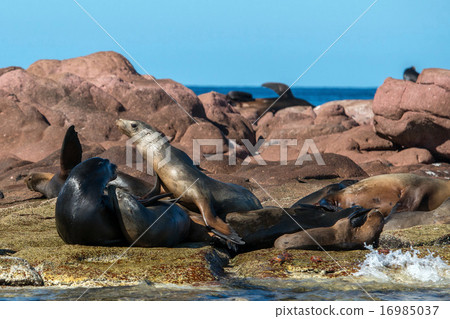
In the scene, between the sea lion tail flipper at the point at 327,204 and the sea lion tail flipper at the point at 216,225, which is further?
the sea lion tail flipper at the point at 327,204

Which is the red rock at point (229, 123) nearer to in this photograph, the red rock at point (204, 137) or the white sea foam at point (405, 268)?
the red rock at point (204, 137)

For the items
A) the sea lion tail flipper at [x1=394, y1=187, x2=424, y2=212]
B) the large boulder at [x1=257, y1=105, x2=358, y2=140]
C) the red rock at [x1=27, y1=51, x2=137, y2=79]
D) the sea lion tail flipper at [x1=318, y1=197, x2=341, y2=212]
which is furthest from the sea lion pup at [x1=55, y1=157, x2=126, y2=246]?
the large boulder at [x1=257, y1=105, x2=358, y2=140]

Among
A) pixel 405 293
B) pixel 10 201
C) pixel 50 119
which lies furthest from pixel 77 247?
pixel 50 119

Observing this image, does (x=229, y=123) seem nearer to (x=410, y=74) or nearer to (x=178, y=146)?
(x=178, y=146)

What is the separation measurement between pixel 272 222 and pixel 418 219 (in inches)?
81.0

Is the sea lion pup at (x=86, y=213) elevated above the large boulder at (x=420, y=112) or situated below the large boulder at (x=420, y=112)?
below

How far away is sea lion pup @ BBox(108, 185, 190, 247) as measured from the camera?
6.59m

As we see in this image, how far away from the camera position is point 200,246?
276 inches

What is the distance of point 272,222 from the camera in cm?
718

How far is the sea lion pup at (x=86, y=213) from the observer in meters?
6.54

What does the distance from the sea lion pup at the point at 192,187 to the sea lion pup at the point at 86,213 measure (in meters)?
1.13

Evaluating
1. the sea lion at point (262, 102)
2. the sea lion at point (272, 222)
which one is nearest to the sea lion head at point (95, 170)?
the sea lion at point (272, 222)

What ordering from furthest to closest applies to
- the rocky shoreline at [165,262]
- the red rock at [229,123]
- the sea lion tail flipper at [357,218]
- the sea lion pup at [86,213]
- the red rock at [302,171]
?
the red rock at [229,123] → the red rock at [302,171] → the sea lion tail flipper at [357,218] → the sea lion pup at [86,213] → the rocky shoreline at [165,262]

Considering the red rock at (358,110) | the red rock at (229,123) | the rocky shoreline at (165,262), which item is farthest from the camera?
the red rock at (358,110)
